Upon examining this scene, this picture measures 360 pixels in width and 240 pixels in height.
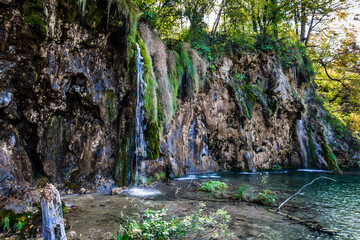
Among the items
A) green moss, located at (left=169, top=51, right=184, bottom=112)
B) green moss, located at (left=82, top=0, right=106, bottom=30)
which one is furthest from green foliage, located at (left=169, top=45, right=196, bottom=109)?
green moss, located at (left=82, top=0, right=106, bottom=30)

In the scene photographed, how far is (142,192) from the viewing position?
7.21 meters

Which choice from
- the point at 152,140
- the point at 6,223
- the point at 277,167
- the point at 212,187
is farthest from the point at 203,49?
the point at 6,223

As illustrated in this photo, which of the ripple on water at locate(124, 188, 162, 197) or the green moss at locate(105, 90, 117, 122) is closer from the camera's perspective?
the ripple on water at locate(124, 188, 162, 197)

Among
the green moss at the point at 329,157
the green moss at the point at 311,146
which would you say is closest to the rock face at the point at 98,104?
the green moss at the point at 311,146

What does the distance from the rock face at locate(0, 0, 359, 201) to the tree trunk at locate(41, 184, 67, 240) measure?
266 centimetres

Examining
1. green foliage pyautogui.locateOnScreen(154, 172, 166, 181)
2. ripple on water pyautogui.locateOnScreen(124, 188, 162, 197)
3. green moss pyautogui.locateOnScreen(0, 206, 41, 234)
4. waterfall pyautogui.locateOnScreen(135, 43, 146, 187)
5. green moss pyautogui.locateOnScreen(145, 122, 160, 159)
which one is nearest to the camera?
green moss pyautogui.locateOnScreen(0, 206, 41, 234)

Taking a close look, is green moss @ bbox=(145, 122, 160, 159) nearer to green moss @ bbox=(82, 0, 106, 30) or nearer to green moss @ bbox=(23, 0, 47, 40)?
green moss @ bbox=(82, 0, 106, 30)

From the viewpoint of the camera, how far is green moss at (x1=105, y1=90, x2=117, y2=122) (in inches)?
324

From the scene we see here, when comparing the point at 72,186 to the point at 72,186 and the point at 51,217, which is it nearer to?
the point at 72,186

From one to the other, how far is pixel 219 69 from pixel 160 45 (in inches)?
203

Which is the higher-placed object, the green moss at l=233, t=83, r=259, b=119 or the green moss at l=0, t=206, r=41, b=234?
the green moss at l=233, t=83, r=259, b=119

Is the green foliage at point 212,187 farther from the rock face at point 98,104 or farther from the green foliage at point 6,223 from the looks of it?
the green foliage at point 6,223

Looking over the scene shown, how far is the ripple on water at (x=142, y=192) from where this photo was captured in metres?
6.88

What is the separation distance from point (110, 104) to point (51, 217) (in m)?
5.52
